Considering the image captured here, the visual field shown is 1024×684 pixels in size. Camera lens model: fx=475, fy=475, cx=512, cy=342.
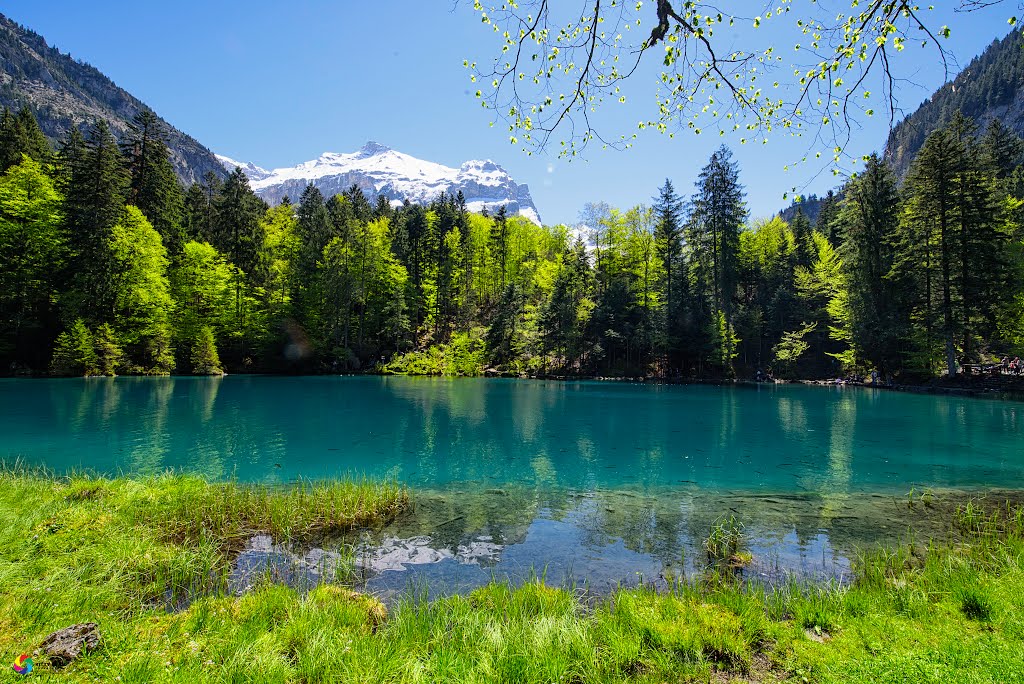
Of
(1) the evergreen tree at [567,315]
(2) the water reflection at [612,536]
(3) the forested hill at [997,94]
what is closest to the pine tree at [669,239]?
(1) the evergreen tree at [567,315]

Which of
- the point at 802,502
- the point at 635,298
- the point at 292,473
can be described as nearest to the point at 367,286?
the point at 635,298

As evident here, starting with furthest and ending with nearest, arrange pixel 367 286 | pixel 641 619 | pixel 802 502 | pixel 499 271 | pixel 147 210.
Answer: pixel 499 271, pixel 367 286, pixel 147 210, pixel 802 502, pixel 641 619

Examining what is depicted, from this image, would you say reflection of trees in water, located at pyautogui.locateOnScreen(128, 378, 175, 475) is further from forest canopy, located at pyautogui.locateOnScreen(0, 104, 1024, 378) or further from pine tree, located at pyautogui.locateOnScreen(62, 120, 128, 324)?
forest canopy, located at pyautogui.locateOnScreen(0, 104, 1024, 378)

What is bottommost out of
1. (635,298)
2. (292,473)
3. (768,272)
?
(292,473)

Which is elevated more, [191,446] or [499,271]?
[499,271]

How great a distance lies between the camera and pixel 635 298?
54.2 meters

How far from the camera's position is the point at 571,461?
16.0 metres

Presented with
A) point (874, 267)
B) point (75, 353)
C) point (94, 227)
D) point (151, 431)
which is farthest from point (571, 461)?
point (94, 227)

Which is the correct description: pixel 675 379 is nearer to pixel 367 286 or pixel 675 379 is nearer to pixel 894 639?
pixel 367 286

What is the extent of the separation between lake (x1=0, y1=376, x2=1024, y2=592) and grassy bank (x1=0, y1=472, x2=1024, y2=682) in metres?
1.65

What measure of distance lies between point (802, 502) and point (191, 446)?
1887 cm

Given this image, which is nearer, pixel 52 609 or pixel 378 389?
pixel 52 609

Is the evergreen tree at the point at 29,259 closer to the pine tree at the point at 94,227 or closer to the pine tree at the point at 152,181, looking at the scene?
the pine tree at the point at 94,227

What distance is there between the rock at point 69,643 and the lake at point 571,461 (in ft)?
11.6
